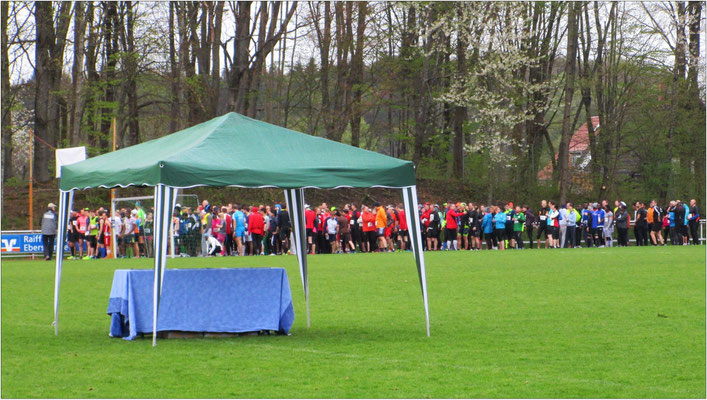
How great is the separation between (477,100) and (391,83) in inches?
191

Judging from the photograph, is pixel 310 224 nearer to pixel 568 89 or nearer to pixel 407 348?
pixel 568 89

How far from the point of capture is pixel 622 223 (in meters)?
39.7

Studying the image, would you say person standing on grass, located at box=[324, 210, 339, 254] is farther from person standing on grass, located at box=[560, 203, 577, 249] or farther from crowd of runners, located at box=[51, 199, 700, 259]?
person standing on grass, located at box=[560, 203, 577, 249]

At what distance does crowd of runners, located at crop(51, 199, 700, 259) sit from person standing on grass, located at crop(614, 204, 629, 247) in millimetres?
40

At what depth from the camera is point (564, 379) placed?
29.3 ft

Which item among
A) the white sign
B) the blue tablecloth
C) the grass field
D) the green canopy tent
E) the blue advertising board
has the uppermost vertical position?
the white sign

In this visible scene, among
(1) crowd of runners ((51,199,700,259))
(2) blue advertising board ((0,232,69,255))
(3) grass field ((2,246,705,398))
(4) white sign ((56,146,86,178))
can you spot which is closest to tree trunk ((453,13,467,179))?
(1) crowd of runners ((51,199,700,259))

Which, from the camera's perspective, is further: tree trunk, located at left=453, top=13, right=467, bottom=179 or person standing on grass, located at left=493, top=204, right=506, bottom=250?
tree trunk, located at left=453, top=13, right=467, bottom=179

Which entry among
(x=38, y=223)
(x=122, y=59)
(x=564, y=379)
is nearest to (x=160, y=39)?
(x=122, y=59)

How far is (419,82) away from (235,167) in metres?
39.1

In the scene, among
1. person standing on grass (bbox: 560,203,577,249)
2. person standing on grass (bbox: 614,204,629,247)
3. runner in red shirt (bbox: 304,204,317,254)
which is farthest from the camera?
person standing on grass (bbox: 614,204,629,247)

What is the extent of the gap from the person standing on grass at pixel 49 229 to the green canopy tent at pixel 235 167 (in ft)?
67.9

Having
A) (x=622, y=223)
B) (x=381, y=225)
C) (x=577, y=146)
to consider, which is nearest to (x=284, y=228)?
(x=381, y=225)

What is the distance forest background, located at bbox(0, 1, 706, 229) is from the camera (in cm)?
4341
